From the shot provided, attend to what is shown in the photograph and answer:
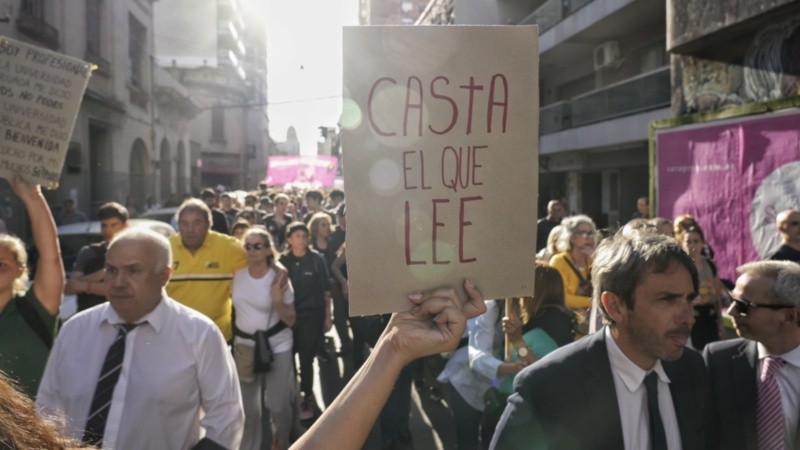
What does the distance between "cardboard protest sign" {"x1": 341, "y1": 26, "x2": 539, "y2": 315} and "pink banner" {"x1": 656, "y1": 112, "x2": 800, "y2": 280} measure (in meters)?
4.95

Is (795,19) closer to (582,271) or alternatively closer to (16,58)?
(582,271)

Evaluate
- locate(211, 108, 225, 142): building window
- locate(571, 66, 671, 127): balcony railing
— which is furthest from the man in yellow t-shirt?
locate(211, 108, 225, 142): building window

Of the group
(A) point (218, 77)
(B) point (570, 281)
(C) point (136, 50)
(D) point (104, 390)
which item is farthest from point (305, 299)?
(A) point (218, 77)

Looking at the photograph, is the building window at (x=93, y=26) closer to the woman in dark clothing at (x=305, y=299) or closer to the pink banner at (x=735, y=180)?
the woman in dark clothing at (x=305, y=299)

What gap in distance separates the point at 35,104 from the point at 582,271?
393 centimetres

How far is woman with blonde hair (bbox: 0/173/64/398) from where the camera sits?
2.93 metres

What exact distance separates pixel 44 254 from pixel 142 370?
89 centimetres

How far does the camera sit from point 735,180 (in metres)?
6.63

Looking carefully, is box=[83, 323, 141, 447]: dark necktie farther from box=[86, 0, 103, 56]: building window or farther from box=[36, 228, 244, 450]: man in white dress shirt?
box=[86, 0, 103, 56]: building window

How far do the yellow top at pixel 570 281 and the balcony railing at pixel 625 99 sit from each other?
893 centimetres

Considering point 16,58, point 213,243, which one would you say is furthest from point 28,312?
point 213,243

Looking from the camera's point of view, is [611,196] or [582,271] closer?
[582,271]

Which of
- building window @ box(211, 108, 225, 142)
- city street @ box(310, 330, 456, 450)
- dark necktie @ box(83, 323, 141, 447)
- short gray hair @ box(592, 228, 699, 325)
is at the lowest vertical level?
city street @ box(310, 330, 456, 450)

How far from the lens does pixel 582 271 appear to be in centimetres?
517
